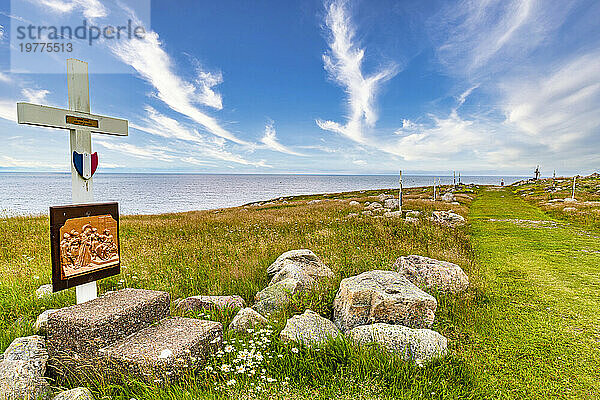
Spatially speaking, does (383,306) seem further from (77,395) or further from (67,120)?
(67,120)

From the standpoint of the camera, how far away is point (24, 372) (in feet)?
11.1

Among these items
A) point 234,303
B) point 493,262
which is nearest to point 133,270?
point 234,303

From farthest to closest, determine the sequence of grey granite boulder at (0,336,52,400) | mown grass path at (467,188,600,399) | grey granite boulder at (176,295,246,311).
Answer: grey granite boulder at (176,295,246,311) < mown grass path at (467,188,600,399) < grey granite boulder at (0,336,52,400)

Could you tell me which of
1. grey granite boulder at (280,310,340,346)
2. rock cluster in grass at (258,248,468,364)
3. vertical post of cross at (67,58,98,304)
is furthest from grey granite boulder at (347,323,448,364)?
vertical post of cross at (67,58,98,304)

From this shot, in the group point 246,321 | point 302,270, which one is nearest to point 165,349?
point 246,321

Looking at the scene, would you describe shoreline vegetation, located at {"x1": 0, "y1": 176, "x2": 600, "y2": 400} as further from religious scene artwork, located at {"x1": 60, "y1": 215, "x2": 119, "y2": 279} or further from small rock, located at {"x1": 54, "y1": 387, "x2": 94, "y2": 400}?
religious scene artwork, located at {"x1": 60, "y1": 215, "x2": 119, "y2": 279}

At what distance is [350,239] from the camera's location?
11.9 meters

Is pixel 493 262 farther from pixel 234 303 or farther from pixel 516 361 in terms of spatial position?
pixel 234 303

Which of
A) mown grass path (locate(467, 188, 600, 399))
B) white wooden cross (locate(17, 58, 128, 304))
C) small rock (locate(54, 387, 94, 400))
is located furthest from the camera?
white wooden cross (locate(17, 58, 128, 304))

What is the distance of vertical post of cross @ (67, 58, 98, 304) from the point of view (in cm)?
493

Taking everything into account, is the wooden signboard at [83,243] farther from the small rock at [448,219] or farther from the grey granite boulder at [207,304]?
the small rock at [448,219]

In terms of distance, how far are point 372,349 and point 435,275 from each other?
10.8ft

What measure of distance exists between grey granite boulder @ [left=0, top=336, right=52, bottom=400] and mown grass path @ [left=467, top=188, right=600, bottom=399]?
5270 mm

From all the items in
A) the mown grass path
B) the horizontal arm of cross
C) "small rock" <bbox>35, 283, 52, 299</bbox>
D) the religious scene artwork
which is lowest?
the mown grass path
